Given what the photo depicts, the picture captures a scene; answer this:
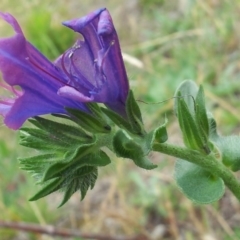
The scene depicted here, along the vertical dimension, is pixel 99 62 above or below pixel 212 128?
above

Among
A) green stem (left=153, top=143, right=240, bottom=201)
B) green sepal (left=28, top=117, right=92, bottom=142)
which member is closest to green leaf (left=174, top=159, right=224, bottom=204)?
green stem (left=153, top=143, right=240, bottom=201)

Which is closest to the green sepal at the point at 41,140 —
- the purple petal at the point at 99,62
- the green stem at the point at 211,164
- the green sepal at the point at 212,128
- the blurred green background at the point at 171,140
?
the purple petal at the point at 99,62

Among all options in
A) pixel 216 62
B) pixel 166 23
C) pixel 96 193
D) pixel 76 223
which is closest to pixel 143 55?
pixel 166 23

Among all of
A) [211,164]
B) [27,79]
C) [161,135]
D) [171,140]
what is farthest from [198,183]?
[171,140]

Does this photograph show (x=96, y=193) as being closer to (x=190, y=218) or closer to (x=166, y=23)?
(x=190, y=218)

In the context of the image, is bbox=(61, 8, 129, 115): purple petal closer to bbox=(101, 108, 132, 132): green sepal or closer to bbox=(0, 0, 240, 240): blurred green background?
bbox=(101, 108, 132, 132): green sepal

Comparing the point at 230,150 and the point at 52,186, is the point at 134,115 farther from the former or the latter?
the point at 230,150
